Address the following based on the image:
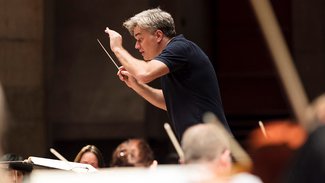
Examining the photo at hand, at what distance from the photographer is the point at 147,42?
7.36 metres

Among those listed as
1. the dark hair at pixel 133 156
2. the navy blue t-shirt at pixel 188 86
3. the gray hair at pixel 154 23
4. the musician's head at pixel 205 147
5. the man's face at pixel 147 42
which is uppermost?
the gray hair at pixel 154 23

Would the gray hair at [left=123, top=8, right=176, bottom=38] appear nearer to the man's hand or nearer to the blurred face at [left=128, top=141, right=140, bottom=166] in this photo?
the man's hand

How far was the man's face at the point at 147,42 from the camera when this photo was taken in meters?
7.36

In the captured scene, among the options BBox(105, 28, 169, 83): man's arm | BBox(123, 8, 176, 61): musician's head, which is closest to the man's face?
BBox(123, 8, 176, 61): musician's head

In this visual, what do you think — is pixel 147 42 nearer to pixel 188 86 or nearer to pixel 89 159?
pixel 188 86

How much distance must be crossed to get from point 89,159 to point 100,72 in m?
4.07

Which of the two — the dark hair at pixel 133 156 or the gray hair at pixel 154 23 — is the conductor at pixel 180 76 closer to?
the gray hair at pixel 154 23

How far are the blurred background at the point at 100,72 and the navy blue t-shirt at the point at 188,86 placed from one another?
4910 mm

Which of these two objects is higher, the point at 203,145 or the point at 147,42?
the point at 147,42

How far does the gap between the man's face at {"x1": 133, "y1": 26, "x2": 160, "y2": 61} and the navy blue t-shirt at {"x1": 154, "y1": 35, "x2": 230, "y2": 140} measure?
22 cm

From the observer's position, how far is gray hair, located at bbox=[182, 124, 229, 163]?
4.74 m

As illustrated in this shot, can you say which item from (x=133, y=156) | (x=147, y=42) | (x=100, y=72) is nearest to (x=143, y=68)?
(x=147, y=42)

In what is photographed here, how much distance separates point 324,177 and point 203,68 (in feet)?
10.4

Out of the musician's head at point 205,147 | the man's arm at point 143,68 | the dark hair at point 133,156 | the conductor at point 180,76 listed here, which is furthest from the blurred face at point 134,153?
the musician's head at point 205,147
